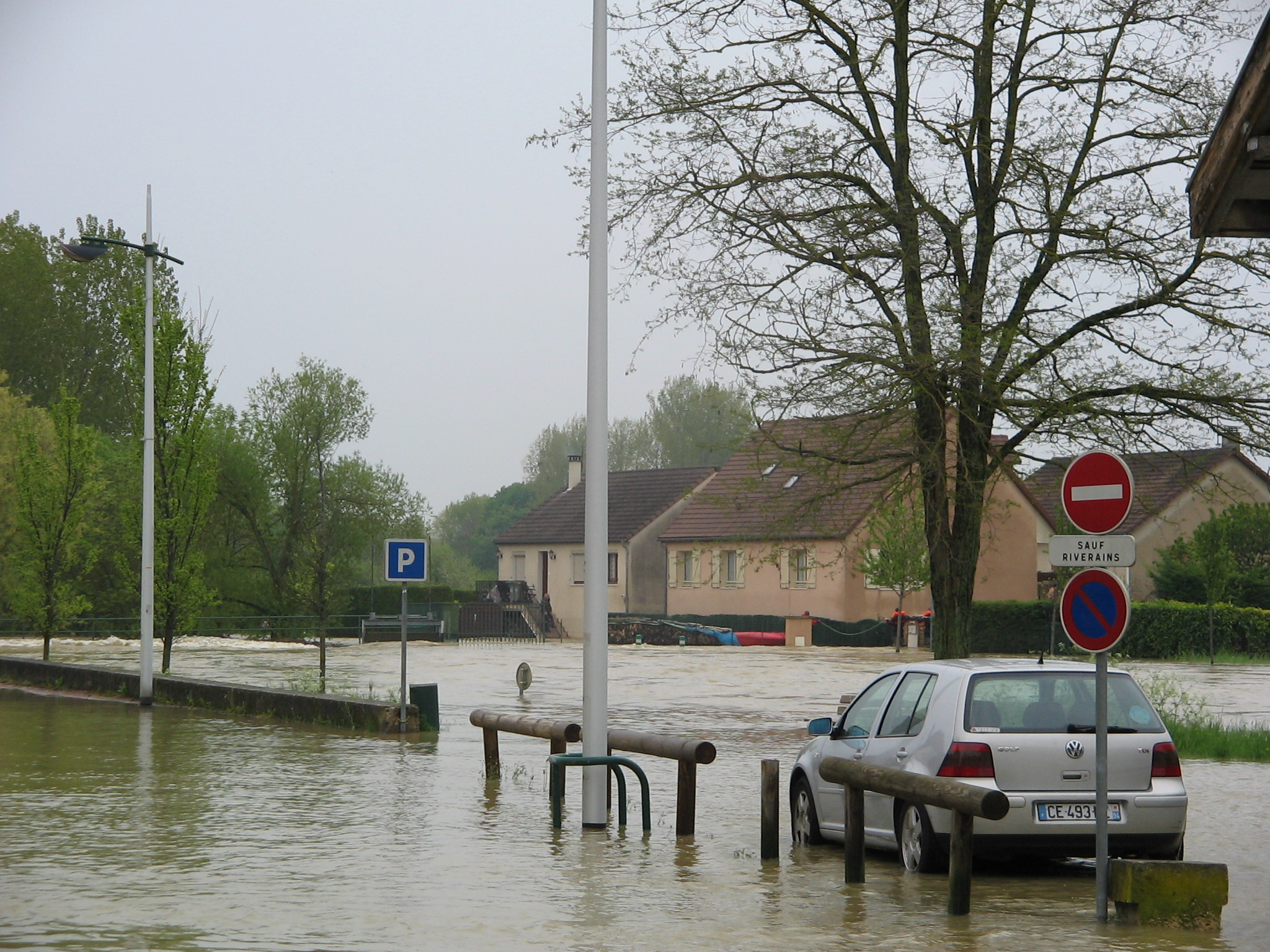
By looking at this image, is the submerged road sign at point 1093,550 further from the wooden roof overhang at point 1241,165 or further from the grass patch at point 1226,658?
the grass patch at point 1226,658

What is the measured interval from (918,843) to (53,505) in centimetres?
2734

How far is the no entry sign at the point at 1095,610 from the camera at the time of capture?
894cm

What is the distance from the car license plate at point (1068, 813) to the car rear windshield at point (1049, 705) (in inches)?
19.1

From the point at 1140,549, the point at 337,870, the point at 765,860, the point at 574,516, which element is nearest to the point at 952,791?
the point at 765,860

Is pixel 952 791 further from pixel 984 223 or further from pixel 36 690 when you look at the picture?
pixel 36 690

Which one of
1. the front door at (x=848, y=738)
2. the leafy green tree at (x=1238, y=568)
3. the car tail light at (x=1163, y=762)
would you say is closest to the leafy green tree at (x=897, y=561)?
the leafy green tree at (x=1238, y=568)

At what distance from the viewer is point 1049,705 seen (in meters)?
10.5

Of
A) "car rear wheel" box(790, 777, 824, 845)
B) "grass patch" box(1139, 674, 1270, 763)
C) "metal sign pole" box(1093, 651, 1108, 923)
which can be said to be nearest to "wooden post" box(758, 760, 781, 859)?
"car rear wheel" box(790, 777, 824, 845)

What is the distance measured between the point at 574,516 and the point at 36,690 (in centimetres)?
4503

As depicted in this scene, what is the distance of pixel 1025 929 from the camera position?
345 inches

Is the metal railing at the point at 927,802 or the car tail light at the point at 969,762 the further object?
the car tail light at the point at 969,762

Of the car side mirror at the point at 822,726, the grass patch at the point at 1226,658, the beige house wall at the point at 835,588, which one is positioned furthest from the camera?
the beige house wall at the point at 835,588

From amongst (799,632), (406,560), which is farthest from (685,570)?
(406,560)

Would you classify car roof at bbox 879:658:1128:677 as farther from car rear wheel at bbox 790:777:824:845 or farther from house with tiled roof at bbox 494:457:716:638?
house with tiled roof at bbox 494:457:716:638
